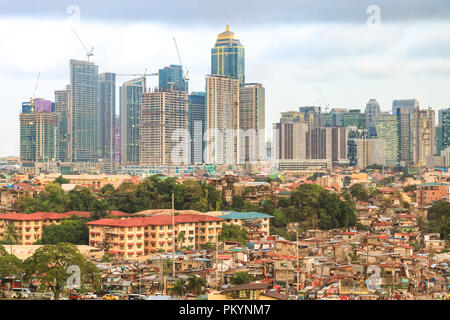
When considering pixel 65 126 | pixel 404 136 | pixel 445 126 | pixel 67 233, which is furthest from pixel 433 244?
pixel 65 126

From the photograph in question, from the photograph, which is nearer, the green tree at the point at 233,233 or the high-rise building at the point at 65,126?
the green tree at the point at 233,233

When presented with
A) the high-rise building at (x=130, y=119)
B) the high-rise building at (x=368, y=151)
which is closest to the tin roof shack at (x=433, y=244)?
the high-rise building at (x=368, y=151)

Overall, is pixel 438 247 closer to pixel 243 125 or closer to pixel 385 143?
pixel 243 125

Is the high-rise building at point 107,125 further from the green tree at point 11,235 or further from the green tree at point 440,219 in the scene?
the green tree at point 440,219

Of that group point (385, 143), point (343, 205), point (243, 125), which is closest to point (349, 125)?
point (385, 143)

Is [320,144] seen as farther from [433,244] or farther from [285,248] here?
[285,248]

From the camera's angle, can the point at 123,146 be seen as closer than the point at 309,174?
No
